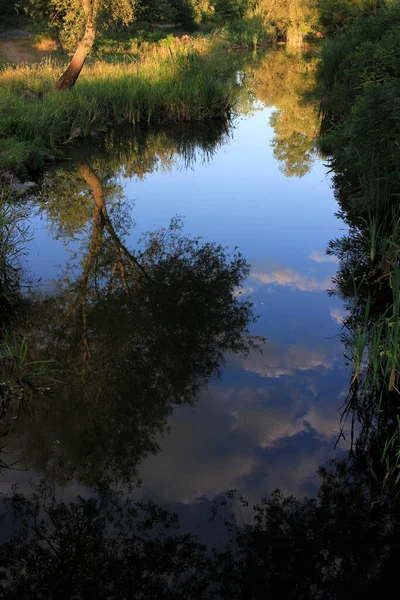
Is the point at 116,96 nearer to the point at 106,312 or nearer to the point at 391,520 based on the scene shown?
the point at 106,312

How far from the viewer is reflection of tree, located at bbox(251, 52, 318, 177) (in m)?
14.2

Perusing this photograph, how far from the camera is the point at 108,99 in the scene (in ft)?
54.9

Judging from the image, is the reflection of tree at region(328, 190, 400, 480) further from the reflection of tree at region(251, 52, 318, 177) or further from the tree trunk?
the tree trunk

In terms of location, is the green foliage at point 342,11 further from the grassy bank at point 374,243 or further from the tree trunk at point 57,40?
the tree trunk at point 57,40

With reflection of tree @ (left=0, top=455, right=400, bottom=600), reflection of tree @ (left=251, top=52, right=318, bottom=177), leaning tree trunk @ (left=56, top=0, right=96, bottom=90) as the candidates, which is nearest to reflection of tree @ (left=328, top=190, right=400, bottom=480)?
reflection of tree @ (left=0, top=455, right=400, bottom=600)

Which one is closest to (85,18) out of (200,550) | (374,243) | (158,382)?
(374,243)

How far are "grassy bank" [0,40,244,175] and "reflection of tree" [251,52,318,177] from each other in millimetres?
2450

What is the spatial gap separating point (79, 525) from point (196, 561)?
0.88 m

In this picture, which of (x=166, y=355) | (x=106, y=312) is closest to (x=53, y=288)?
(x=106, y=312)

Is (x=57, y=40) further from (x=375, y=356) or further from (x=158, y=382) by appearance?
(x=375, y=356)

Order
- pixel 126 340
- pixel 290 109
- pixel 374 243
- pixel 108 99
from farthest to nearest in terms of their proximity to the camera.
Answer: pixel 290 109, pixel 108 99, pixel 374 243, pixel 126 340

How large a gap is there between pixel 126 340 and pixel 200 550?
2.91 m

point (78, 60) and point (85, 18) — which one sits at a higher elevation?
point (85, 18)

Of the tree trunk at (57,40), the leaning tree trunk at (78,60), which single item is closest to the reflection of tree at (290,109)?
the leaning tree trunk at (78,60)
